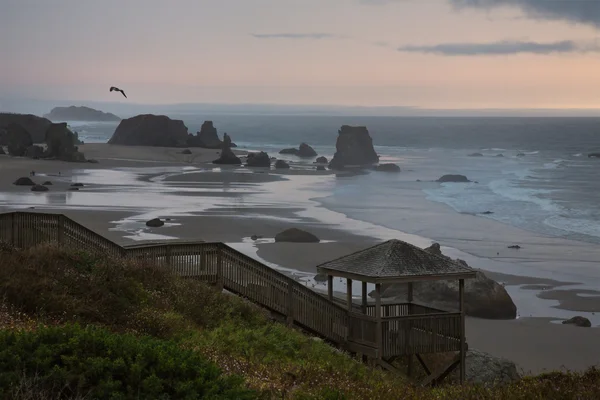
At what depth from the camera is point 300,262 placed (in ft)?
116

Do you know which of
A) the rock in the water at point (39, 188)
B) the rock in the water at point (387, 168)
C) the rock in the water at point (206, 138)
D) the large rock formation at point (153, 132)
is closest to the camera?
the rock in the water at point (39, 188)

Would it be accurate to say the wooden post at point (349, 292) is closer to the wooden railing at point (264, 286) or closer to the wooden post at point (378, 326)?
the wooden railing at point (264, 286)

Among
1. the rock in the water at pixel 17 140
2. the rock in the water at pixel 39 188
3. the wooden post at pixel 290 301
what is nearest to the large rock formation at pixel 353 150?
the rock in the water at pixel 17 140

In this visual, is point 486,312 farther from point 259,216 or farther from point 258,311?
point 259,216

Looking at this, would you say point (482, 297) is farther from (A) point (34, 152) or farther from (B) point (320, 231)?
(A) point (34, 152)

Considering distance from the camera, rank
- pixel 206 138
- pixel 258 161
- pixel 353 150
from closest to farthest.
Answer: pixel 258 161
pixel 353 150
pixel 206 138

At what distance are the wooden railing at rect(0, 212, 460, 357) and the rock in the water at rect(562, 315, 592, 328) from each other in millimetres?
8836

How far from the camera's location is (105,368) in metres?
9.63

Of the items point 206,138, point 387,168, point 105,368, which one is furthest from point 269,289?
point 206,138

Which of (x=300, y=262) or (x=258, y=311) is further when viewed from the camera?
(x=300, y=262)

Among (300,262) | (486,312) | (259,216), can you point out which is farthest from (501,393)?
(259,216)

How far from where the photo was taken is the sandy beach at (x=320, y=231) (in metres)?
25.9

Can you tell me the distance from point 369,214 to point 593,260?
1671 cm

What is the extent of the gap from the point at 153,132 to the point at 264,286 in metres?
115
